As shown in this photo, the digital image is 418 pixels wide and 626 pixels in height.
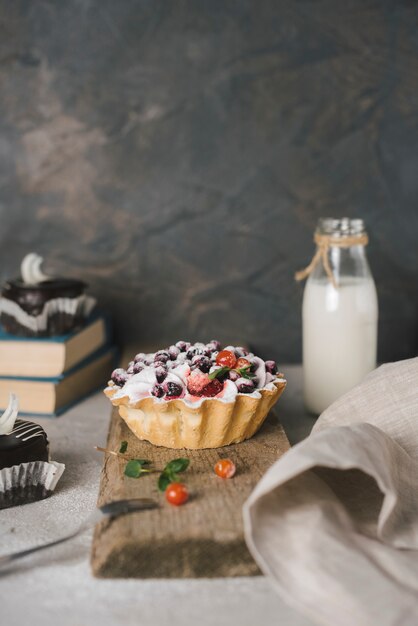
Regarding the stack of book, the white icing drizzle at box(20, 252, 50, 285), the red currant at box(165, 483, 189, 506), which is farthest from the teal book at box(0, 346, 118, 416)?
the red currant at box(165, 483, 189, 506)

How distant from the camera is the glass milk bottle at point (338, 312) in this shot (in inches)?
43.9

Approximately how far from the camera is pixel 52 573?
70cm

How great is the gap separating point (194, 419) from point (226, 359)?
0.31 feet

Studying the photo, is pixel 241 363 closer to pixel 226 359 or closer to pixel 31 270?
pixel 226 359

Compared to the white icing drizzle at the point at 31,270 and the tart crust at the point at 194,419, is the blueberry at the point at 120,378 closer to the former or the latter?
the tart crust at the point at 194,419

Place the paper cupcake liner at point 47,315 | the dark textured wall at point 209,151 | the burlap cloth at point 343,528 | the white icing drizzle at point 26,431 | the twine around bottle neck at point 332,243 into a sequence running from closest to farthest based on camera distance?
the burlap cloth at point 343,528
the white icing drizzle at point 26,431
the twine around bottle neck at point 332,243
the paper cupcake liner at point 47,315
the dark textured wall at point 209,151

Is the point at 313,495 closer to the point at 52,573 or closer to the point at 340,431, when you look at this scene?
the point at 340,431

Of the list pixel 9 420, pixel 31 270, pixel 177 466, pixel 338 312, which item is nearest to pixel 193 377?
pixel 177 466

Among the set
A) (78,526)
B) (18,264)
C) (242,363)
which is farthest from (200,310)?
(78,526)

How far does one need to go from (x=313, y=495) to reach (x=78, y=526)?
10.4 inches

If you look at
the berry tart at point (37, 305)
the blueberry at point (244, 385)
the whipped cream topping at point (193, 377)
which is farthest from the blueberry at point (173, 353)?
the berry tart at point (37, 305)

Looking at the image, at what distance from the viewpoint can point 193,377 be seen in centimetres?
88

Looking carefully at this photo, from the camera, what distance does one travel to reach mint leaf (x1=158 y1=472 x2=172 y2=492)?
0.78 metres

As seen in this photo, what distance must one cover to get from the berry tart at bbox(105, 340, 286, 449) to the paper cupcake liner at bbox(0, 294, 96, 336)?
1.06 ft
